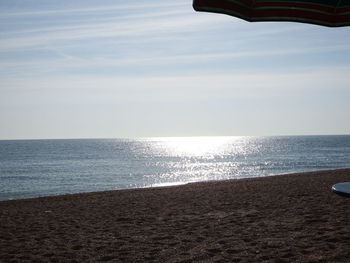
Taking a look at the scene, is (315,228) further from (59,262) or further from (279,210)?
(59,262)

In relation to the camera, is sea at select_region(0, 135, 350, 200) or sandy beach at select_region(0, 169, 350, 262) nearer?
sandy beach at select_region(0, 169, 350, 262)

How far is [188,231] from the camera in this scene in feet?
31.2

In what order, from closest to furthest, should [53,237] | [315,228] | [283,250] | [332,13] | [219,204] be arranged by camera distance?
[332,13], [283,250], [315,228], [53,237], [219,204]

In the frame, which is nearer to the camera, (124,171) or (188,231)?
(188,231)

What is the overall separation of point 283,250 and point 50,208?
9.97 meters

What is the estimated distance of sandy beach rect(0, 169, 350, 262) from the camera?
746 cm

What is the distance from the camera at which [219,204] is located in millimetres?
13617

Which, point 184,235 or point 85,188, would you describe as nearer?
point 184,235

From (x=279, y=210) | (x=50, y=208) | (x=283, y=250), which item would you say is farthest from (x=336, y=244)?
(x=50, y=208)

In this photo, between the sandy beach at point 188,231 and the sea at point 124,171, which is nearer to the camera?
the sandy beach at point 188,231

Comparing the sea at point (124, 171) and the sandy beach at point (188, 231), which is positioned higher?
the sandy beach at point (188, 231)

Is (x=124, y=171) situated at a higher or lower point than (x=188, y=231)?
lower

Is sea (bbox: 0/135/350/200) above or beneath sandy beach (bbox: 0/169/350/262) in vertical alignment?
beneath

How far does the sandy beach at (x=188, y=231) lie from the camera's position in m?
7.46
